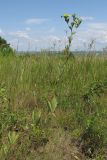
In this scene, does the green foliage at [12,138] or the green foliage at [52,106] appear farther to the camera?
the green foliage at [52,106]

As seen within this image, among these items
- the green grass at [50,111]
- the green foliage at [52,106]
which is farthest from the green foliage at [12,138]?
the green foliage at [52,106]

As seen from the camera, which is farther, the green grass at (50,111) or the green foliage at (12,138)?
the green grass at (50,111)

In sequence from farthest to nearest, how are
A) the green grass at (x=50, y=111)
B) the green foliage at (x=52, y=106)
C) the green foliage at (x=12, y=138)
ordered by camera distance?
the green foliage at (x=52, y=106) < the green grass at (x=50, y=111) < the green foliage at (x=12, y=138)

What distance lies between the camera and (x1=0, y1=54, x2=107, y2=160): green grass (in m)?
4.64

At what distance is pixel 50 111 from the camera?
5383 millimetres

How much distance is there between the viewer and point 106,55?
9.25m

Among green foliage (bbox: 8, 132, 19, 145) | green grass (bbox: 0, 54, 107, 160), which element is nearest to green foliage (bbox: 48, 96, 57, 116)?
green grass (bbox: 0, 54, 107, 160)

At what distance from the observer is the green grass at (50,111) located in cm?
464

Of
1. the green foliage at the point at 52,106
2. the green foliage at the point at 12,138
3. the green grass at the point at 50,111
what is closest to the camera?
the green foliage at the point at 12,138

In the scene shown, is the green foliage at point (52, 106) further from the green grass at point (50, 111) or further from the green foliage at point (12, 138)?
the green foliage at point (12, 138)

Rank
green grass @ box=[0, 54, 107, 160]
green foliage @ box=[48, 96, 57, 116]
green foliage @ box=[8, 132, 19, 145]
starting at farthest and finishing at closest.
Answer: green foliage @ box=[48, 96, 57, 116] → green grass @ box=[0, 54, 107, 160] → green foliage @ box=[8, 132, 19, 145]

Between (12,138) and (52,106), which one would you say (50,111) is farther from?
(12,138)

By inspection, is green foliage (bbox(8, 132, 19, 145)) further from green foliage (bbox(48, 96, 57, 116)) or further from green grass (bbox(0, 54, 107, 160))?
green foliage (bbox(48, 96, 57, 116))

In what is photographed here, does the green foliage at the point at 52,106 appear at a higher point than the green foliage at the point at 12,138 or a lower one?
higher
